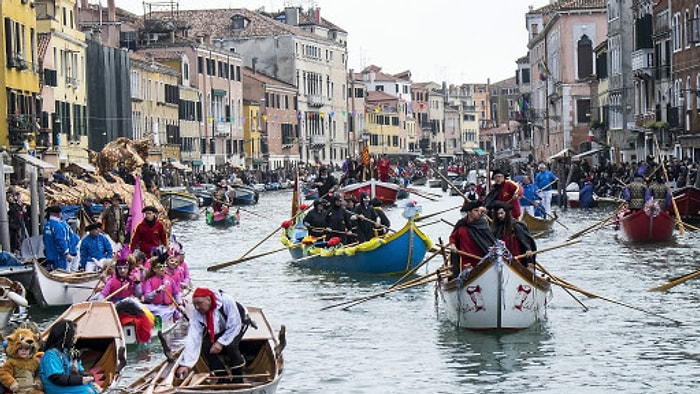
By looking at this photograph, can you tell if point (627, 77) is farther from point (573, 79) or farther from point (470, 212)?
point (470, 212)

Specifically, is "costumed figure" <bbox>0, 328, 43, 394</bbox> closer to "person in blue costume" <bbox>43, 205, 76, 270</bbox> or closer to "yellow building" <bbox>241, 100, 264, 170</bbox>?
"person in blue costume" <bbox>43, 205, 76, 270</bbox>

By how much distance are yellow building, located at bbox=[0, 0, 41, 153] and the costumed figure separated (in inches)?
1326

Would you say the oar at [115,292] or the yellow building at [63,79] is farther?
the yellow building at [63,79]

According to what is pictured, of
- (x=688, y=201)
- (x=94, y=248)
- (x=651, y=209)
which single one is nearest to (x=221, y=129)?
(x=688, y=201)

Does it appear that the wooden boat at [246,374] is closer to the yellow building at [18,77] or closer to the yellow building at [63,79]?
the yellow building at [18,77]

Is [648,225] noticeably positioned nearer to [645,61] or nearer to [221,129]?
[645,61]

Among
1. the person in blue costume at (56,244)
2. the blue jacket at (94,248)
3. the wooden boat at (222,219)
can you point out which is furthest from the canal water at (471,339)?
the wooden boat at (222,219)

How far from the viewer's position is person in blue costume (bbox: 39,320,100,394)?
42.2 feet

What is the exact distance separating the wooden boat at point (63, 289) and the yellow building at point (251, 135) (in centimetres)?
7808

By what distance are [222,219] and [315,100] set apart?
74495 millimetres

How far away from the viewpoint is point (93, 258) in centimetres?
2377

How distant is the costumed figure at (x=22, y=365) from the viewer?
41.9 ft

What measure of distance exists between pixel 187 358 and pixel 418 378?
4.01 meters

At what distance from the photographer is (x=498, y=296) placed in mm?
19062
